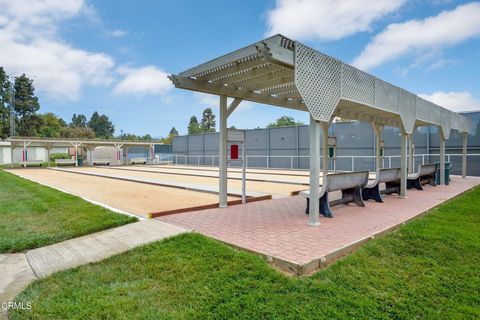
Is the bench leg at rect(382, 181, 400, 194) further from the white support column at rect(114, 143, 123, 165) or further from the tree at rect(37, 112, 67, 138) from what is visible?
the tree at rect(37, 112, 67, 138)

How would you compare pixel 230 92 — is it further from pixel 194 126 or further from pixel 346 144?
pixel 194 126

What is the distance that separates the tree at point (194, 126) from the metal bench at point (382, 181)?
5998cm

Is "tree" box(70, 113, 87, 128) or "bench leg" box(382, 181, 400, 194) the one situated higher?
"tree" box(70, 113, 87, 128)

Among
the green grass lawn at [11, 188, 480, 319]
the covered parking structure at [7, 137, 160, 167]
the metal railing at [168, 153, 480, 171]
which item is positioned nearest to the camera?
the green grass lawn at [11, 188, 480, 319]

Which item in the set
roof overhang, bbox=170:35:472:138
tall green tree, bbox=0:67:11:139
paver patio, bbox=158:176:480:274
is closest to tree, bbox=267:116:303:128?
tall green tree, bbox=0:67:11:139

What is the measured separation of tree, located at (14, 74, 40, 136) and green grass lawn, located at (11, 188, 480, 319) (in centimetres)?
4664

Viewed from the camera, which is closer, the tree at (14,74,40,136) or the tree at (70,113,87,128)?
the tree at (14,74,40,136)

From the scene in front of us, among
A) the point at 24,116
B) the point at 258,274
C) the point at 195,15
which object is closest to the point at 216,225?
the point at 258,274

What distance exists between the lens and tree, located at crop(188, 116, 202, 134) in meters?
67.2

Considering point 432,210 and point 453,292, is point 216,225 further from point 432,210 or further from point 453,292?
point 432,210

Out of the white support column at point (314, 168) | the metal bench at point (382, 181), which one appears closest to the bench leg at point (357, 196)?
the metal bench at point (382, 181)

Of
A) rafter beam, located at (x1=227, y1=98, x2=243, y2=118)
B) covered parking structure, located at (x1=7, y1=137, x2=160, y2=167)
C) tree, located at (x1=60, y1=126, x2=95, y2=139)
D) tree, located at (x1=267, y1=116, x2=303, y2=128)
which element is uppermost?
tree, located at (x1=267, y1=116, x2=303, y2=128)

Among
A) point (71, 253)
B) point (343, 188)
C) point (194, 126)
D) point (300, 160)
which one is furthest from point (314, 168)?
point (194, 126)

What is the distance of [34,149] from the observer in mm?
37156
